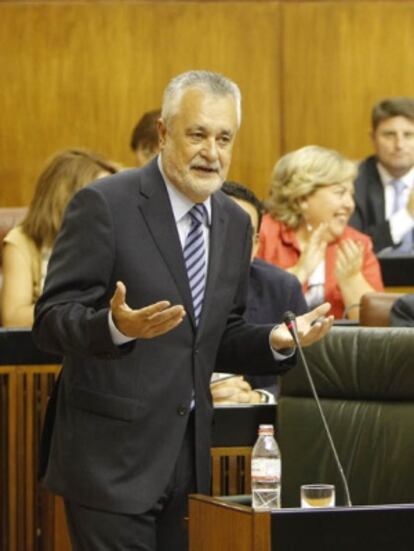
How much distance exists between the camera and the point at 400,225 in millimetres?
6168

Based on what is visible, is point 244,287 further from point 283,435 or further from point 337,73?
point 337,73

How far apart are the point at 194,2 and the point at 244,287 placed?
423 cm

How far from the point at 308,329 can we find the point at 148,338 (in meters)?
0.34

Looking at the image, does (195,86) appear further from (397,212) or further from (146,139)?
(397,212)

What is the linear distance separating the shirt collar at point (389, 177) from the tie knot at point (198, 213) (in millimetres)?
3507

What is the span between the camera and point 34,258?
4.83 m

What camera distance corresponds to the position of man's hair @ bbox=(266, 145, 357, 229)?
Result: 534 centimetres

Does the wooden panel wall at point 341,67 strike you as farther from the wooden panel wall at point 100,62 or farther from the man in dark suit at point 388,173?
the man in dark suit at point 388,173

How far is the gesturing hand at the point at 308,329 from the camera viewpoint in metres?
2.86

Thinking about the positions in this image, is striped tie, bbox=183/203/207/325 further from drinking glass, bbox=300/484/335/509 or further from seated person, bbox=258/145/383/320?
seated person, bbox=258/145/383/320

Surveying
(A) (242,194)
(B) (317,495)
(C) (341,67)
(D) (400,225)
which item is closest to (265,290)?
(A) (242,194)

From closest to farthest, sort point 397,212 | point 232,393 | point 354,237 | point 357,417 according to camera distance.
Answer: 1. point 357,417
2. point 232,393
3. point 354,237
4. point 397,212

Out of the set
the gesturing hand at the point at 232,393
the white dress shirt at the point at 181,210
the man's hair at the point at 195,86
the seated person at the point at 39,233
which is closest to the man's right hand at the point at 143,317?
the white dress shirt at the point at 181,210

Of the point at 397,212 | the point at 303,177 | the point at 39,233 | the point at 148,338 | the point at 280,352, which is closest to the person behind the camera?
the point at 148,338
